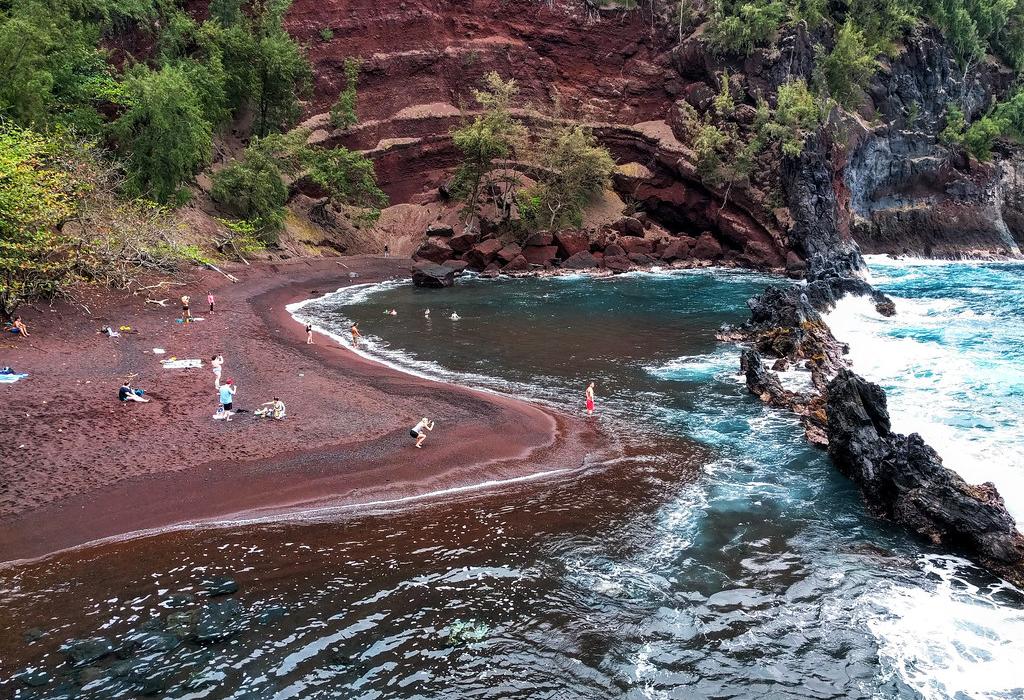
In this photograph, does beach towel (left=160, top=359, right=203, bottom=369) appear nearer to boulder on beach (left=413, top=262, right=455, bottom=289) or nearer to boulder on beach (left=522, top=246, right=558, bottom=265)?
boulder on beach (left=413, top=262, right=455, bottom=289)

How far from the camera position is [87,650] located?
35.0 ft

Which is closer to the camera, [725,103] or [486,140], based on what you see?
[486,140]

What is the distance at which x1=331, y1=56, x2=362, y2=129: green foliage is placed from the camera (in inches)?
2530

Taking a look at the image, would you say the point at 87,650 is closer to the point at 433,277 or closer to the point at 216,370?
the point at 216,370

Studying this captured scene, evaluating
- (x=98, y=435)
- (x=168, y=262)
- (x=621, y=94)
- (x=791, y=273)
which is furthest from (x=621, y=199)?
(x=98, y=435)

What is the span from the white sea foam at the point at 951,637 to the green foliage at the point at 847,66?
64679 millimetres

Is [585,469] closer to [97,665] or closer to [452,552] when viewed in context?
[452,552]

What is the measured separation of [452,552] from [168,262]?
107 ft

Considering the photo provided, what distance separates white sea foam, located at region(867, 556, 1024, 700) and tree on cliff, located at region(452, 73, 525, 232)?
51.5 metres

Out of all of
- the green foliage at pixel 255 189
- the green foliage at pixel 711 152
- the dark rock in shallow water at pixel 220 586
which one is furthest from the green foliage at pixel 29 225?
the green foliage at pixel 711 152

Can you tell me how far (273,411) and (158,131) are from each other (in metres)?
30.5

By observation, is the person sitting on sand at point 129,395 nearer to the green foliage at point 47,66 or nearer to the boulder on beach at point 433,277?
the green foliage at point 47,66

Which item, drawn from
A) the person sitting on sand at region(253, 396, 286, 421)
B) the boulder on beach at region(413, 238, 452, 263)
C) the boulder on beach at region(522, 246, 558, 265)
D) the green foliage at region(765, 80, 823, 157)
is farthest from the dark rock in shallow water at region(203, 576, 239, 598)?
the green foliage at region(765, 80, 823, 157)

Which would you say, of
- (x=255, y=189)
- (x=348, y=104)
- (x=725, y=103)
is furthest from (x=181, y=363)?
(x=725, y=103)
